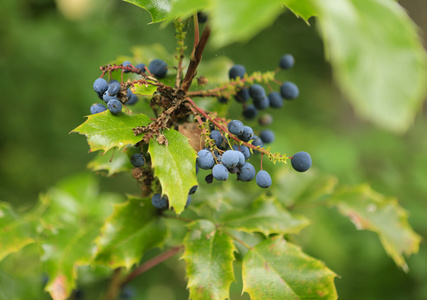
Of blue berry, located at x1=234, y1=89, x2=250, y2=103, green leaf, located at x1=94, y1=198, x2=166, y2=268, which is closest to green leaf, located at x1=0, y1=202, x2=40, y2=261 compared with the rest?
green leaf, located at x1=94, y1=198, x2=166, y2=268

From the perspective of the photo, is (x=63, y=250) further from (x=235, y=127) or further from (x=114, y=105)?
(x=235, y=127)

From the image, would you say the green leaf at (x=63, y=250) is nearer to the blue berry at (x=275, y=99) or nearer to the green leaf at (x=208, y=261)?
the green leaf at (x=208, y=261)

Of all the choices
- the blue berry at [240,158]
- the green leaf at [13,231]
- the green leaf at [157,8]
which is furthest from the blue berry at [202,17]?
the green leaf at [13,231]

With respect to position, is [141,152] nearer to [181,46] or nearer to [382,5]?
[181,46]

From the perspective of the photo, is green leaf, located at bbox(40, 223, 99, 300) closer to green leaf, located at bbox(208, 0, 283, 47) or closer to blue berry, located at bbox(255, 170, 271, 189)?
blue berry, located at bbox(255, 170, 271, 189)

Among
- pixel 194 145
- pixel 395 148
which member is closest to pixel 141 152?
pixel 194 145

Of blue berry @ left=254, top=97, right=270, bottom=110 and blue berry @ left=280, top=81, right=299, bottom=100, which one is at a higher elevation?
blue berry @ left=280, top=81, right=299, bottom=100
